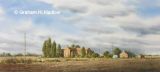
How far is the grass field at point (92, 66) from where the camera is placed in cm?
255

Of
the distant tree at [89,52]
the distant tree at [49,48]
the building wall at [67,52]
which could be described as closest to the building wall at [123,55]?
the distant tree at [89,52]

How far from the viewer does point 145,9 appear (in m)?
2.56

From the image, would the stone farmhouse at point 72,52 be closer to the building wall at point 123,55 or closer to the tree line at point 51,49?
the tree line at point 51,49

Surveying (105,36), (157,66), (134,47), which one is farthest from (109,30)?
(157,66)

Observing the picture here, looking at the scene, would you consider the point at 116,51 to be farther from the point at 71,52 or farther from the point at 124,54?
the point at 71,52

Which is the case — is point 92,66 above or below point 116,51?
below

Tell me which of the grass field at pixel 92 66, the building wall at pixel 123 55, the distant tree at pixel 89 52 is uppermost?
the distant tree at pixel 89 52

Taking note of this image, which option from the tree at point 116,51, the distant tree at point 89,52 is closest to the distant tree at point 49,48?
the distant tree at point 89,52

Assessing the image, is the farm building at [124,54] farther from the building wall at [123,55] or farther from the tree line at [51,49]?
the tree line at [51,49]

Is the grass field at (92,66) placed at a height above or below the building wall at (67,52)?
below

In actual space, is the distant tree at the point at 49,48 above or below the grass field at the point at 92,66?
above

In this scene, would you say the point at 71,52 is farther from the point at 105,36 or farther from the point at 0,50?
the point at 0,50

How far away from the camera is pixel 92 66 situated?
259 centimetres

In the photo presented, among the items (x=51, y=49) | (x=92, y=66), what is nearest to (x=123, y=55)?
(x=92, y=66)
